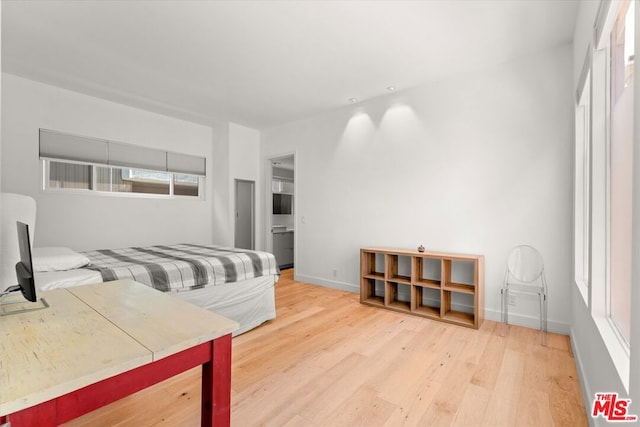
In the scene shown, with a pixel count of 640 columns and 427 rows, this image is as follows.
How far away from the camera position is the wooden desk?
73cm

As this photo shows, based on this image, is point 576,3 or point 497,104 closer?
point 576,3

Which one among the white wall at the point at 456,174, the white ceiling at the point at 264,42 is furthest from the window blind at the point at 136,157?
the white wall at the point at 456,174

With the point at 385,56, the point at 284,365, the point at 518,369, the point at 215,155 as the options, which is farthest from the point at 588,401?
the point at 215,155

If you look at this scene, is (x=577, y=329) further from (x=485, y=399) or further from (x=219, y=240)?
(x=219, y=240)

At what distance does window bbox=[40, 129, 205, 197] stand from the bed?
1.34 metres

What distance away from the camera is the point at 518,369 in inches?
85.0

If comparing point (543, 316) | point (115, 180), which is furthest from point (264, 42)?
point (543, 316)

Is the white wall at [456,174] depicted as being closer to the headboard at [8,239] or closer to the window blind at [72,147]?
the window blind at [72,147]

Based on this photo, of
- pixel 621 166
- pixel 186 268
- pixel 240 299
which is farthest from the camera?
pixel 240 299

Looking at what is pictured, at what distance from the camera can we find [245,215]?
5637mm

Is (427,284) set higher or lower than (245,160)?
lower

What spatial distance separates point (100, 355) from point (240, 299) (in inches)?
82.9

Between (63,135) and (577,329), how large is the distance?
5843 mm

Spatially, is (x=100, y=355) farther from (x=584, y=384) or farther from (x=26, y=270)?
(x=584, y=384)
